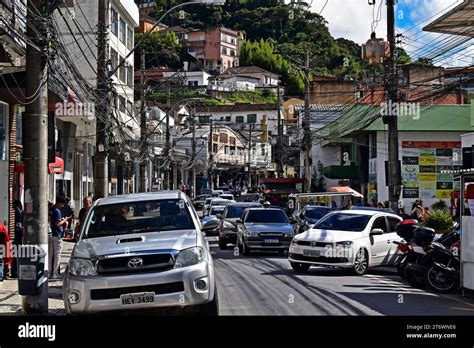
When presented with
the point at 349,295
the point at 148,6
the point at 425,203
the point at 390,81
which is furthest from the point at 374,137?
the point at 148,6

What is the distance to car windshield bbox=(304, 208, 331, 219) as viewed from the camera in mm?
31309

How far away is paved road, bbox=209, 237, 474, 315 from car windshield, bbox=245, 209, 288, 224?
5.19 meters

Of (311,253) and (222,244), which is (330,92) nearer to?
(222,244)

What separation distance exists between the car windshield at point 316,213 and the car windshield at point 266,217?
4533mm

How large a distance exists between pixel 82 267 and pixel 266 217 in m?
16.3

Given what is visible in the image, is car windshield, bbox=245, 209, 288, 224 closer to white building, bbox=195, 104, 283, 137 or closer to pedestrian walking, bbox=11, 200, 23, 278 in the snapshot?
pedestrian walking, bbox=11, 200, 23, 278

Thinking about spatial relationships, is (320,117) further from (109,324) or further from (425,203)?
(109,324)

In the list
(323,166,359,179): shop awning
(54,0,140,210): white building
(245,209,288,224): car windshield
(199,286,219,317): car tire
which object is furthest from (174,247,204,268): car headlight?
(323,166,359,179): shop awning

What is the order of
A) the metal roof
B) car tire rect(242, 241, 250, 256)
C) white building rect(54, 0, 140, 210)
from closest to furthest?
the metal roof < car tire rect(242, 241, 250, 256) < white building rect(54, 0, 140, 210)

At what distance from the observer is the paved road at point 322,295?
12.8 meters

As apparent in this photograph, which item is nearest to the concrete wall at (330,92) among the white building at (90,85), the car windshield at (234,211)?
the white building at (90,85)

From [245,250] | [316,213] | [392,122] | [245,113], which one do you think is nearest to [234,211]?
[316,213]

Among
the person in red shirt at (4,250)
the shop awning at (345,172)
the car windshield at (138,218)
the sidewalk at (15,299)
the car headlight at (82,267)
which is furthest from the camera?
the shop awning at (345,172)

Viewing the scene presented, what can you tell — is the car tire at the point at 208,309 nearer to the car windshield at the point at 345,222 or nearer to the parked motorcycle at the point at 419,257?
the parked motorcycle at the point at 419,257
